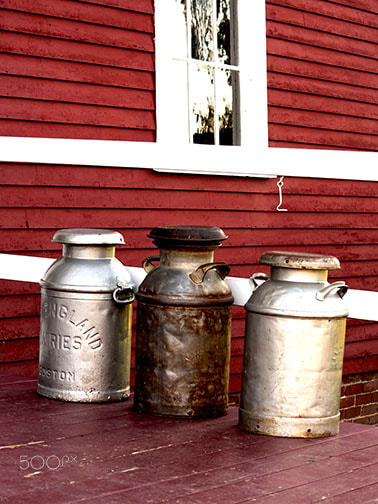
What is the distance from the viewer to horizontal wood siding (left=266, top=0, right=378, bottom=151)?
7168 millimetres

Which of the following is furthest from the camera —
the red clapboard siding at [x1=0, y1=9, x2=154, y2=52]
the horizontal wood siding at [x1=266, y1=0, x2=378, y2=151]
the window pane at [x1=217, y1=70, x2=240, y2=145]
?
the horizontal wood siding at [x1=266, y1=0, x2=378, y2=151]

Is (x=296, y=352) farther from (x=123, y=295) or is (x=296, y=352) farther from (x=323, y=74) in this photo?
(x=323, y=74)

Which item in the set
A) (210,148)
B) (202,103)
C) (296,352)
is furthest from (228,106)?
(296,352)

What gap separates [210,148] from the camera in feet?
21.6

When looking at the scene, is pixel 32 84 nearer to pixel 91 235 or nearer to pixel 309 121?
pixel 91 235

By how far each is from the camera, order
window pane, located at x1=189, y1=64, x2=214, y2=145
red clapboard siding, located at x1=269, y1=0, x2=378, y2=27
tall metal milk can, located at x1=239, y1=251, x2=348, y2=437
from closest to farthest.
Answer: tall metal milk can, located at x1=239, y1=251, x2=348, y2=437, window pane, located at x1=189, y1=64, x2=214, y2=145, red clapboard siding, located at x1=269, y1=0, x2=378, y2=27

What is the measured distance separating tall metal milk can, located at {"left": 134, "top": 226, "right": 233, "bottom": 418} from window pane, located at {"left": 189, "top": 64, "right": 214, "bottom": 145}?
323 centimetres

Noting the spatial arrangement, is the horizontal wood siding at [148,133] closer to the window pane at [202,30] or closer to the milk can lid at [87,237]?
the window pane at [202,30]

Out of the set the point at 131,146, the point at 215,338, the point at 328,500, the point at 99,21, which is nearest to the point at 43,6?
the point at 99,21

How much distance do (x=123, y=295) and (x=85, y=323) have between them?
0.21 metres

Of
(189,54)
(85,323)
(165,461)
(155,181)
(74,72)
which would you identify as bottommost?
(165,461)

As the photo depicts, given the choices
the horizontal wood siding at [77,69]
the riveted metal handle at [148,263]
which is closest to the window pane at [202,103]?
the horizontal wood siding at [77,69]

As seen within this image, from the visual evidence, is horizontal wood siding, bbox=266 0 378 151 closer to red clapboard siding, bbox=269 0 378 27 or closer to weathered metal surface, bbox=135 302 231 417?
red clapboard siding, bbox=269 0 378 27

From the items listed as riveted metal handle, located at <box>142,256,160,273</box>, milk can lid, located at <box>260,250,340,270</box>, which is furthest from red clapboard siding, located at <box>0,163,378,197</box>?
milk can lid, located at <box>260,250,340,270</box>
